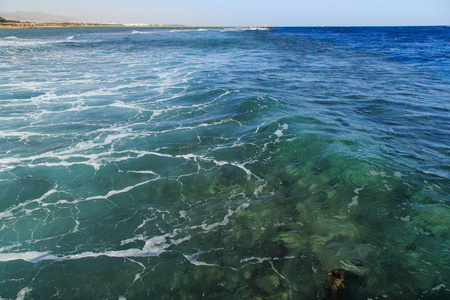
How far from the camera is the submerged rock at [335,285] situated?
4797 mm

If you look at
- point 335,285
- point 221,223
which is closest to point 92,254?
Result: point 221,223

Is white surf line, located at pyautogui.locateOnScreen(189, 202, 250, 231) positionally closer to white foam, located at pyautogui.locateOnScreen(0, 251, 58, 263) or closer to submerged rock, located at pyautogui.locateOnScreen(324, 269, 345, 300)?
submerged rock, located at pyautogui.locateOnScreen(324, 269, 345, 300)

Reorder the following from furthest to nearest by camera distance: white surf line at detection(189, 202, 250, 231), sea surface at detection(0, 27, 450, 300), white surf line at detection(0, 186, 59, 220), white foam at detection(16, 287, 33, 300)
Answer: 1. white surf line at detection(0, 186, 59, 220)
2. white surf line at detection(189, 202, 250, 231)
3. sea surface at detection(0, 27, 450, 300)
4. white foam at detection(16, 287, 33, 300)

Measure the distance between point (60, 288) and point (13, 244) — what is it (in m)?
2.30

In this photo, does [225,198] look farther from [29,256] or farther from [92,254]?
[29,256]

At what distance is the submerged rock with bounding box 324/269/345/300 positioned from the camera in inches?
189

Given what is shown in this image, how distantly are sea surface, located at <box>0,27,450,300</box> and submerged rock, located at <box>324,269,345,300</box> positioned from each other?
0.18 m

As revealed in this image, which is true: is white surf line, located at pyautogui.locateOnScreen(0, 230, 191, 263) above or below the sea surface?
below

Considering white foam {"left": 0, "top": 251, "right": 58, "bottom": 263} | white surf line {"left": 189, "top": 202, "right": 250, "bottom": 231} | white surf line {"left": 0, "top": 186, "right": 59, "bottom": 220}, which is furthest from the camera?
white surf line {"left": 0, "top": 186, "right": 59, "bottom": 220}

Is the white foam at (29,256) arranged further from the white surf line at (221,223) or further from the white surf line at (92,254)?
the white surf line at (221,223)

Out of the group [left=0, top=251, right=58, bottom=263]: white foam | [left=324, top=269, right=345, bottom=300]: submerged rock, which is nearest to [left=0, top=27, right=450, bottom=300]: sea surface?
[left=0, top=251, right=58, bottom=263]: white foam

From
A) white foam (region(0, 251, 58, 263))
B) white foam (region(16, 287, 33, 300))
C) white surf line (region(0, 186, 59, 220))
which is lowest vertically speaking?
white foam (region(16, 287, 33, 300))

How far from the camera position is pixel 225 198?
25.6 ft

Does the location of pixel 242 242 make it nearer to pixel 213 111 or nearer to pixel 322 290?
pixel 322 290
